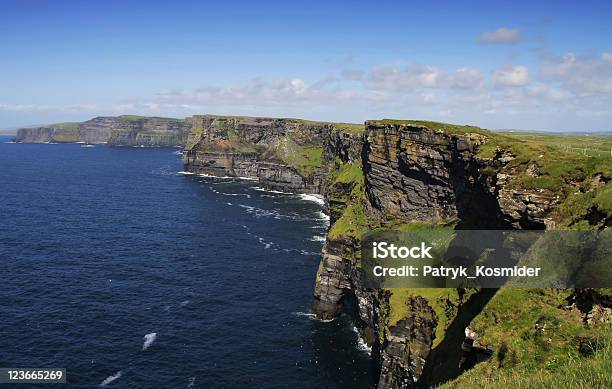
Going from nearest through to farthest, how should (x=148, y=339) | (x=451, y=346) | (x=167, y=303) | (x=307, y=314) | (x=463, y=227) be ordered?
(x=451, y=346)
(x=463, y=227)
(x=148, y=339)
(x=307, y=314)
(x=167, y=303)

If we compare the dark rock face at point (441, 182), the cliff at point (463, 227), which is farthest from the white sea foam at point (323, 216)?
the dark rock face at point (441, 182)

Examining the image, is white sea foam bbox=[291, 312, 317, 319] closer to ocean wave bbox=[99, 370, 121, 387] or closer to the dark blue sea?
the dark blue sea

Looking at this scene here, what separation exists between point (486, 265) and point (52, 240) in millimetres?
108093

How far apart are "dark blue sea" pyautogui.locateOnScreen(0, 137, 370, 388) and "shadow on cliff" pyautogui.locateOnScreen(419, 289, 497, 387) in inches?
541

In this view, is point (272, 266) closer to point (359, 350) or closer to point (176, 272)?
point (176, 272)

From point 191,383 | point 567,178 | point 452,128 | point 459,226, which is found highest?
point 452,128

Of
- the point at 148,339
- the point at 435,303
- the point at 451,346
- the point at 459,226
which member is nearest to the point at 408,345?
the point at 435,303

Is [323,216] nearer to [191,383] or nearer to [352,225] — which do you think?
[352,225]

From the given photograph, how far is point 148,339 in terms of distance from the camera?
71.8 meters

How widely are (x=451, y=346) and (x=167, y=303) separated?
54.9m

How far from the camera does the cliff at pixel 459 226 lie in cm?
3284

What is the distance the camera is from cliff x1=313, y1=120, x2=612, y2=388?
3284 cm

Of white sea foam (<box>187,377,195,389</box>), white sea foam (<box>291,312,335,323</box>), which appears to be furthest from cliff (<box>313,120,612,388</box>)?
white sea foam (<box>187,377,195,389</box>)

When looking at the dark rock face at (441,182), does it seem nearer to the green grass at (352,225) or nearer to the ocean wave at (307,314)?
the green grass at (352,225)
